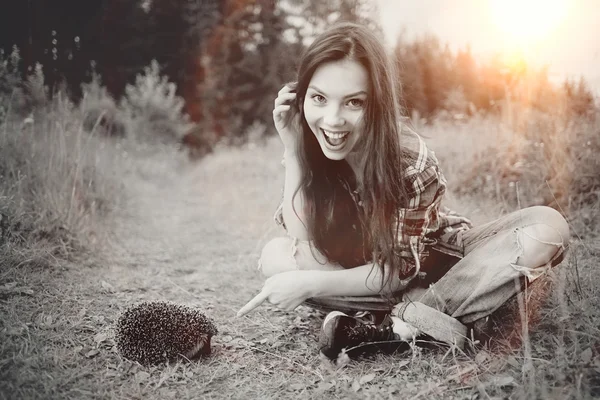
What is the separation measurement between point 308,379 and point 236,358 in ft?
1.11

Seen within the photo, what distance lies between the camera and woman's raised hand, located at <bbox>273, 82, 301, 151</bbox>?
82.4 inches

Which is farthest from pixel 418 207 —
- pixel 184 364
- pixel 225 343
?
pixel 184 364

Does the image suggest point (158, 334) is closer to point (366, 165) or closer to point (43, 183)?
point (366, 165)

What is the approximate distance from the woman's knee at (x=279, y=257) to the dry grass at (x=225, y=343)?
301mm

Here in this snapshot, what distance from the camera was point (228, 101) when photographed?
377 inches

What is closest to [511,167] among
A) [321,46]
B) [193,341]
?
[321,46]

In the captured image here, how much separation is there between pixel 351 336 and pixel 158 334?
0.78 metres

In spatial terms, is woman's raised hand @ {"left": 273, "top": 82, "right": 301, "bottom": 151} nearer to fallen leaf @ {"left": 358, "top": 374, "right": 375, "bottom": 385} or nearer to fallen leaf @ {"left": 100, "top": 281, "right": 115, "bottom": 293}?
fallen leaf @ {"left": 358, "top": 374, "right": 375, "bottom": 385}

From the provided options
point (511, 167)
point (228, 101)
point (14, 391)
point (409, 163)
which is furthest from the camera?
point (228, 101)

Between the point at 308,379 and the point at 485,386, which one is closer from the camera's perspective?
the point at 485,386

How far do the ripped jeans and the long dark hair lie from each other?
24 cm

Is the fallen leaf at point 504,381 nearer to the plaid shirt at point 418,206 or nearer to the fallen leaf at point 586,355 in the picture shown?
the fallen leaf at point 586,355

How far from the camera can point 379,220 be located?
193cm

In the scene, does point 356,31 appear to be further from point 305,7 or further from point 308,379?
point 305,7
